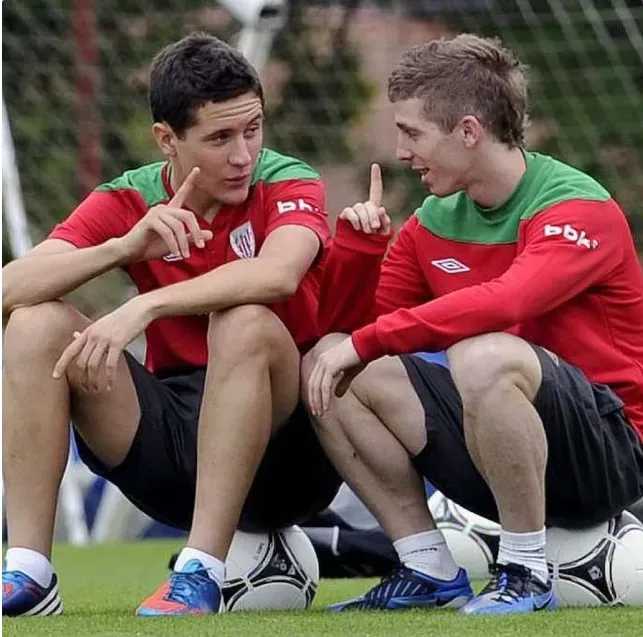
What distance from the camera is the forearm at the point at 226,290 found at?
382 centimetres

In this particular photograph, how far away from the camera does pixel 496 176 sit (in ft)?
13.2

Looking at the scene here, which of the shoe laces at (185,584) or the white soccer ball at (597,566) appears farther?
the white soccer ball at (597,566)

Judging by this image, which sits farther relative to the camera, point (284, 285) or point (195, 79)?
point (195, 79)

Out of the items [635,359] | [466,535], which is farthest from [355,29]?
[635,359]

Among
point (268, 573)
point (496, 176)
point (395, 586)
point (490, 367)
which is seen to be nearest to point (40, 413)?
point (268, 573)

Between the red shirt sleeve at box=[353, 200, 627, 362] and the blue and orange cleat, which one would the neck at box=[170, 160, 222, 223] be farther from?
the blue and orange cleat

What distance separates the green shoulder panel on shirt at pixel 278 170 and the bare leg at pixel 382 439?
1.44 ft

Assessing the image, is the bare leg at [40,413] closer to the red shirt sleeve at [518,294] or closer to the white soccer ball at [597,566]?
the red shirt sleeve at [518,294]

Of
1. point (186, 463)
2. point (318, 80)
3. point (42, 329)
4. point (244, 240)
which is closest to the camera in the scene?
point (42, 329)

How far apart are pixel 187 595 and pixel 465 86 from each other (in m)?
1.27

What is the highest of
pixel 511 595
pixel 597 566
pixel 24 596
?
pixel 24 596

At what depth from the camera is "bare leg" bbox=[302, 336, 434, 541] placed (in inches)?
155

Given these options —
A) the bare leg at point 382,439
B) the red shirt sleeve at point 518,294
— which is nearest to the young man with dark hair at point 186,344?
the bare leg at point 382,439

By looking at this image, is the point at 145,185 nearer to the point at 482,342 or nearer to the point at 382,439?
the point at 382,439
